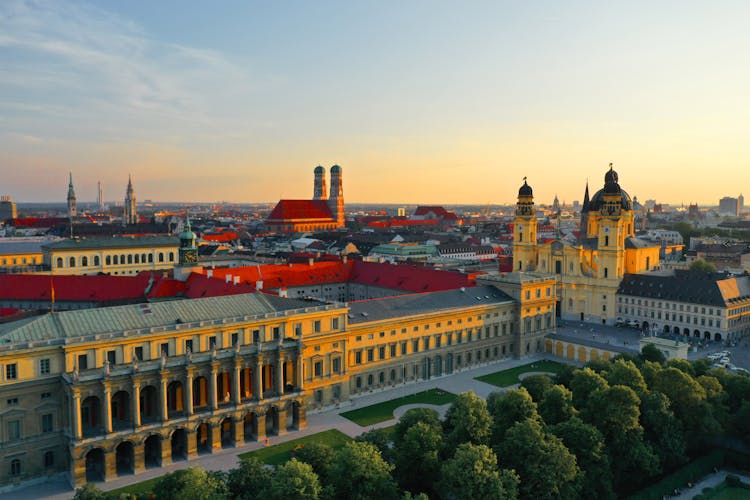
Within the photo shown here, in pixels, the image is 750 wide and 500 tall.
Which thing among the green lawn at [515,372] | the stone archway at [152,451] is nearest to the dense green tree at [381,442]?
the stone archway at [152,451]

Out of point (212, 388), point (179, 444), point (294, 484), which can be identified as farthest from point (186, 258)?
point (294, 484)

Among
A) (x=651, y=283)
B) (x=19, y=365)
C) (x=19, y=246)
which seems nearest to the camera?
(x=19, y=365)

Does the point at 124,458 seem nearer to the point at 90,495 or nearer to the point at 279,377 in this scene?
the point at 279,377

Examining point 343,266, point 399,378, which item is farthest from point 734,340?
point 343,266

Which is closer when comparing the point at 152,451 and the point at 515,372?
the point at 152,451

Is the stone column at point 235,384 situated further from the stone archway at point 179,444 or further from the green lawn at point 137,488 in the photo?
the green lawn at point 137,488

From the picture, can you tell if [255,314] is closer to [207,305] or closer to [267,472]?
[207,305]

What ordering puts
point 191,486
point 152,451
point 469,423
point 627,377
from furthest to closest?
point 627,377
point 152,451
point 469,423
point 191,486
